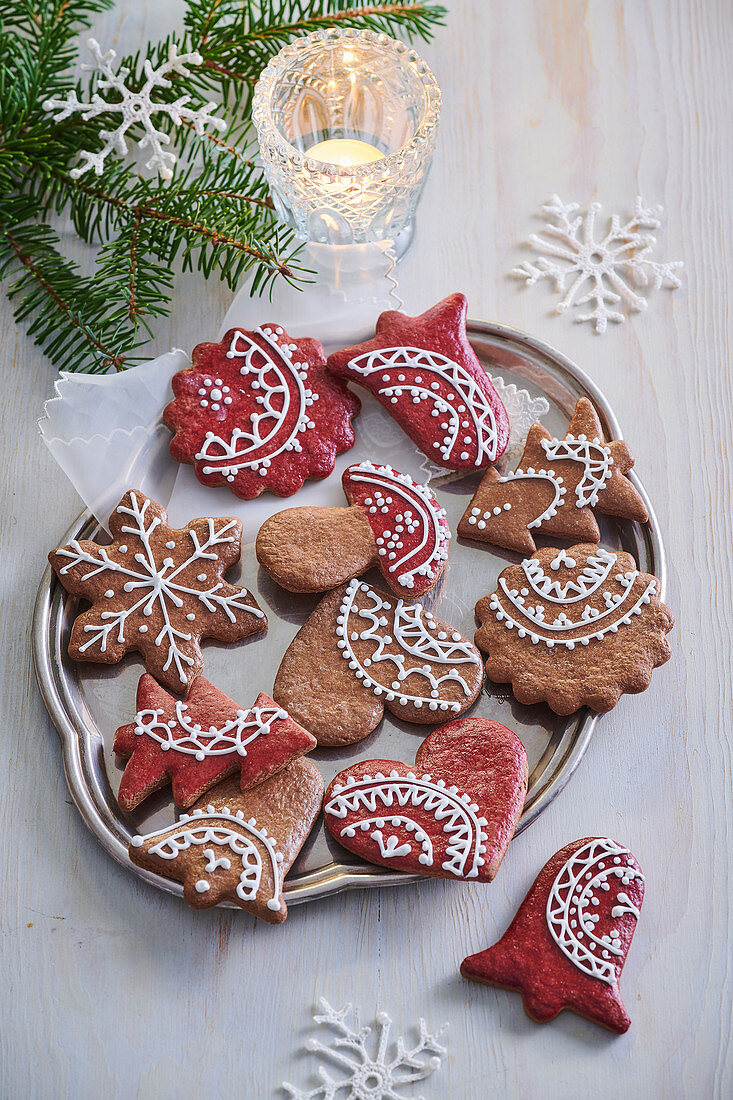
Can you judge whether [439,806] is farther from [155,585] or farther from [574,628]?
[155,585]

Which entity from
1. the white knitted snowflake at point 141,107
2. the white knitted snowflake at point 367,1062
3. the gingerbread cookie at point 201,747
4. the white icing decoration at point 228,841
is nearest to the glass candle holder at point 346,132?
the white knitted snowflake at point 141,107

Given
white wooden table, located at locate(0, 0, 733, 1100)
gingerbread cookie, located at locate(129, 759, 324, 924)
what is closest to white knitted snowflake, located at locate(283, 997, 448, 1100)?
white wooden table, located at locate(0, 0, 733, 1100)

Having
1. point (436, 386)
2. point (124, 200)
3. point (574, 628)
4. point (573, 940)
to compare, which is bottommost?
point (573, 940)

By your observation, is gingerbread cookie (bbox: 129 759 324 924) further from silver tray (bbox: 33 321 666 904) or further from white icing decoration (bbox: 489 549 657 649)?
white icing decoration (bbox: 489 549 657 649)

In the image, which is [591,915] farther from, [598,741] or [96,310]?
[96,310]

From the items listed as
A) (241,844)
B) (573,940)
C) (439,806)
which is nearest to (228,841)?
(241,844)
